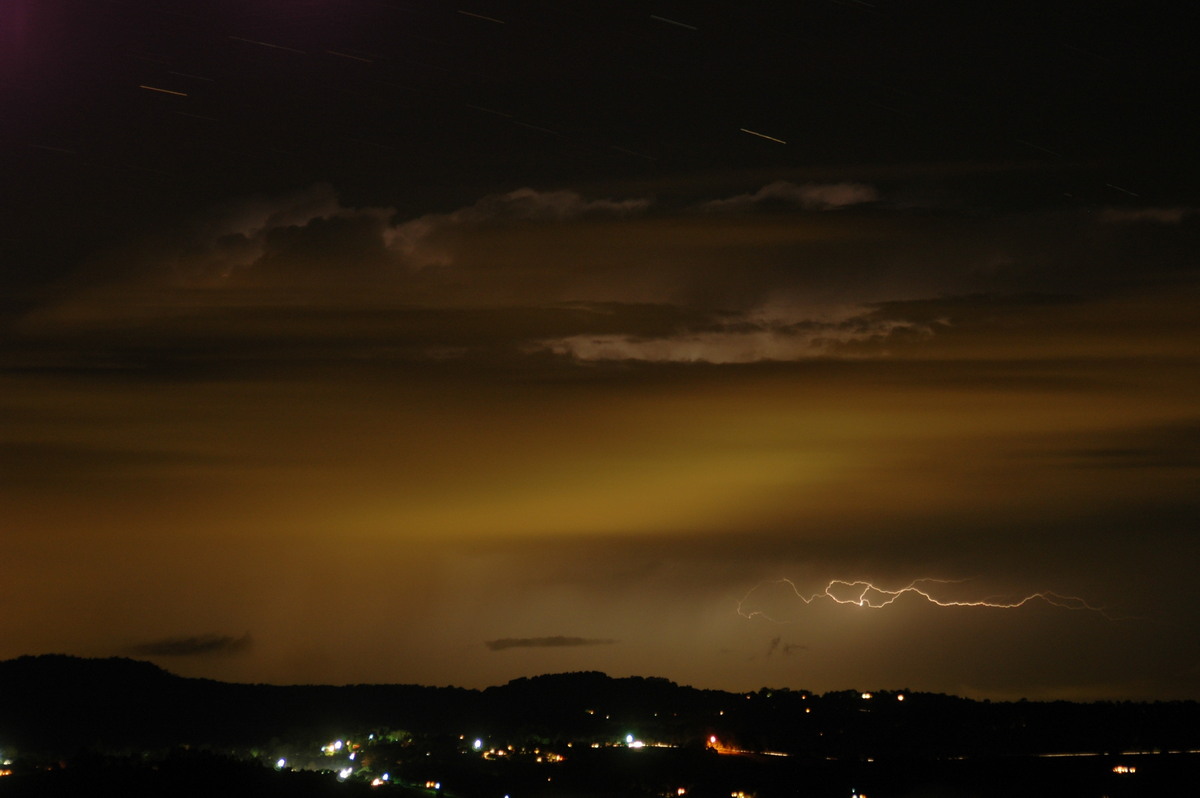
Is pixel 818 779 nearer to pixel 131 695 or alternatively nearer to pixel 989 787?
pixel 989 787

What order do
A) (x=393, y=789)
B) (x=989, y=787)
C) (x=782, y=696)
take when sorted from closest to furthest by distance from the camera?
(x=989, y=787) < (x=393, y=789) < (x=782, y=696)

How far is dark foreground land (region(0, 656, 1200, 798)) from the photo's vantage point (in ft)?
257

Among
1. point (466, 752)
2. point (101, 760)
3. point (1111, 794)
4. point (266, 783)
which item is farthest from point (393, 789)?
point (1111, 794)

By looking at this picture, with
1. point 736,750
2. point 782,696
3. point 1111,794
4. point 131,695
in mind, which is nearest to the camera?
point 1111,794

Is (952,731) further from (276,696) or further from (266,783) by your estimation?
(276,696)

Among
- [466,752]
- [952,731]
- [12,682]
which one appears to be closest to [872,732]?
[952,731]

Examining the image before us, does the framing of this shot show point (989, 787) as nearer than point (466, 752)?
Yes

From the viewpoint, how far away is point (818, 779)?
8538 cm

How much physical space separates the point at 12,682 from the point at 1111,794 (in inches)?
3508

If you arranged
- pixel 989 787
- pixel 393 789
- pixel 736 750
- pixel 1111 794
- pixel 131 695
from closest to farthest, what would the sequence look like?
pixel 1111 794
pixel 989 787
pixel 393 789
pixel 736 750
pixel 131 695

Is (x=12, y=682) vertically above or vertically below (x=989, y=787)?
above

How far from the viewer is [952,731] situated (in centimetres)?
11044

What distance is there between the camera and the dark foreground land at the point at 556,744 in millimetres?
78312

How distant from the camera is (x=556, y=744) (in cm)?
11019
